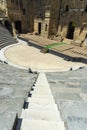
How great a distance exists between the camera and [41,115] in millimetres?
3861

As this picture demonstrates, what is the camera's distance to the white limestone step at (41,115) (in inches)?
146

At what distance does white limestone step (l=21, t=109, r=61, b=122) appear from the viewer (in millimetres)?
3704

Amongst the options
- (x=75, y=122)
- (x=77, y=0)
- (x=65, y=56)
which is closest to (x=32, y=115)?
(x=75, y=122)

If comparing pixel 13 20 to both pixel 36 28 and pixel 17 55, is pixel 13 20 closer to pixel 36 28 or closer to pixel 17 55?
pixel 36 28

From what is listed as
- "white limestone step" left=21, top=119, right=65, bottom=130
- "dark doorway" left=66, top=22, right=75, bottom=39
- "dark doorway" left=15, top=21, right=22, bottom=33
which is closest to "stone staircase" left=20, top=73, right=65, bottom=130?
"white limestone step" left=21, top=119, right=65, bottom=130

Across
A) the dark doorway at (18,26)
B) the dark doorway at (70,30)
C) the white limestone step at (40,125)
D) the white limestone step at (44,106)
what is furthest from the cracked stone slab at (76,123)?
the dark doorway at (18,26)

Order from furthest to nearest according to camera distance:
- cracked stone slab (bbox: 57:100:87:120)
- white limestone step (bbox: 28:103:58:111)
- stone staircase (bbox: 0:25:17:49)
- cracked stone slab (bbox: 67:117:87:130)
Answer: stone staircase (bbox: 0:25:17:49) < white limestone step (bbox: 28:103:58:111) < cracked stone slab (bbox: 57:100:87:120) < cracked stone slab (bbox: 67:117:87:130)

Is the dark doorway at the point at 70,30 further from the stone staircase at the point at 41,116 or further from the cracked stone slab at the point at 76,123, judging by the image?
→ the cracked stone slab at the point at 76,123

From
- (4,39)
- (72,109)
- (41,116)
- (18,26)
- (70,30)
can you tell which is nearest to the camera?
(72,109)

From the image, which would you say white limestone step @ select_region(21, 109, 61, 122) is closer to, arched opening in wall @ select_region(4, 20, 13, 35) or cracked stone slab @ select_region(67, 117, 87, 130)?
cracked stone slab @ select_region(67, 117, 87, 130)

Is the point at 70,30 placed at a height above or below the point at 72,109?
below

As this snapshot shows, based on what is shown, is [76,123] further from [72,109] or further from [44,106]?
[44,106]

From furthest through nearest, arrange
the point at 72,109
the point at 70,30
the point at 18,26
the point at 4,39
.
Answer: the point at 18,26
the point at 70,30
the point at 4,39
the point at 72,109

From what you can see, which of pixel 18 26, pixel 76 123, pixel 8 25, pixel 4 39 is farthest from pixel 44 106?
pixel 18 26
